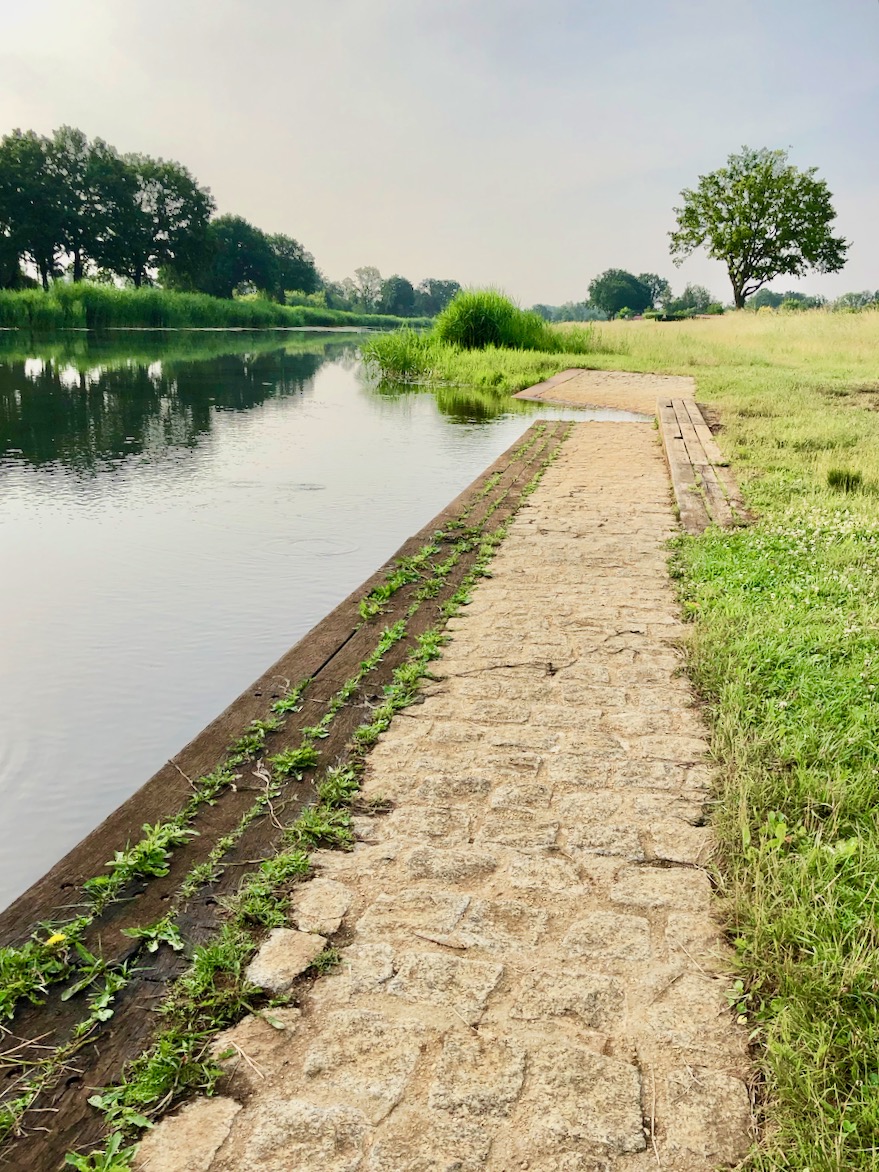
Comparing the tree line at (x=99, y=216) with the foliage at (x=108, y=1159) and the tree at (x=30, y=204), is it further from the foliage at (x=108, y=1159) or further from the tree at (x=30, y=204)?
the foliage at (x=108, y=1159)

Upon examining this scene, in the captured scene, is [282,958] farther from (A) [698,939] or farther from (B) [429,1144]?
(A) [698,939]

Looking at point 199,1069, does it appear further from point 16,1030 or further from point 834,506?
point 834,506

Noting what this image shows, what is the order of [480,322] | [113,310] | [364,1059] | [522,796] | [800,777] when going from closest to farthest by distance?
[364,1059], [800,777], [522,796], [480,322], [113,310]

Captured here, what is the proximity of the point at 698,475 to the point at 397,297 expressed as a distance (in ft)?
420

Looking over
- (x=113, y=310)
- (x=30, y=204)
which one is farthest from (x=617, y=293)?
(x=113, y=310)

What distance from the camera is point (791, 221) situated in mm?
48188

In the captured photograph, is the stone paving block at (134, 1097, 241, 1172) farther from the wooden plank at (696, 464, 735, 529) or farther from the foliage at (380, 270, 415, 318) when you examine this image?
the foliage at (380, 270, 415, 318)

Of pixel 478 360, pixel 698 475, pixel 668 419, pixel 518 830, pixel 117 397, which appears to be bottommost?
pixel 518 830

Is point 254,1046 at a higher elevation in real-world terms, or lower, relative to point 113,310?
lower

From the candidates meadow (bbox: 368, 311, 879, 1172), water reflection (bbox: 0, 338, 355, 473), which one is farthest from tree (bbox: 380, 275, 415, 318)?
meadow (bbox: 368, 311, 879, 1172)

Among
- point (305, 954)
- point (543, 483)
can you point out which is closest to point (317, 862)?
point (305, 954)

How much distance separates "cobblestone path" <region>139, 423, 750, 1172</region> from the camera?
1.65 metres

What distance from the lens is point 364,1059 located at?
1811 mm

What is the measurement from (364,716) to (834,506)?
4.67 meters
